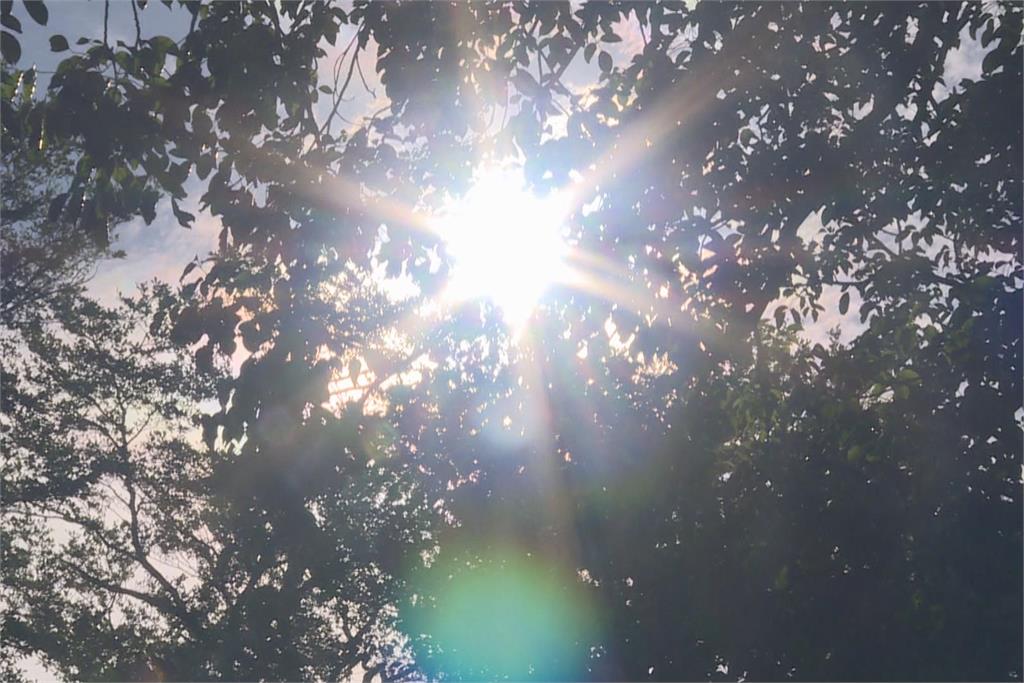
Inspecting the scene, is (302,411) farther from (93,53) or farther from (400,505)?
(400,505)

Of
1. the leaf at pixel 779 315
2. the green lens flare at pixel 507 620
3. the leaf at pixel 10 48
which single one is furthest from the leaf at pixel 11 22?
the green lens flare at pixel 507 620

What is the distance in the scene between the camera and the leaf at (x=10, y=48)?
197 inches

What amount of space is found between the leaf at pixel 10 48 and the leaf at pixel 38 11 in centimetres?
18

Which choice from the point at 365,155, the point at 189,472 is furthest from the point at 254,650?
the point at 365,155

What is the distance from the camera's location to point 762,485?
10117 millimetres

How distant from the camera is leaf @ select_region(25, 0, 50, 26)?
4.92 meters

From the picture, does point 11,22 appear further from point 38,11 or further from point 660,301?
point 660,301

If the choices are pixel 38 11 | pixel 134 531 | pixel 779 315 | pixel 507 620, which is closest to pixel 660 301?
pixel 779 315

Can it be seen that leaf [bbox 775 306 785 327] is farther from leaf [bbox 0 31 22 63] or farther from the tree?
the tree

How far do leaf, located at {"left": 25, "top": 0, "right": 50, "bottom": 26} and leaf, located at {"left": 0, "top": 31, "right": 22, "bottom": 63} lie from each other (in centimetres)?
18

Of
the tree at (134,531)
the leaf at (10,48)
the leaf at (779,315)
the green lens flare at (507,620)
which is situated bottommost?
the leaf at (10,48)

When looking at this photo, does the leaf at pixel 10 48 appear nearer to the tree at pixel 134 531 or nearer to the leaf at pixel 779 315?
the leaf at pixel 779 315

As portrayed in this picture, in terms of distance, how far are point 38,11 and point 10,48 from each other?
10.7 inches

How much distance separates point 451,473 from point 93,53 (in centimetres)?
862
